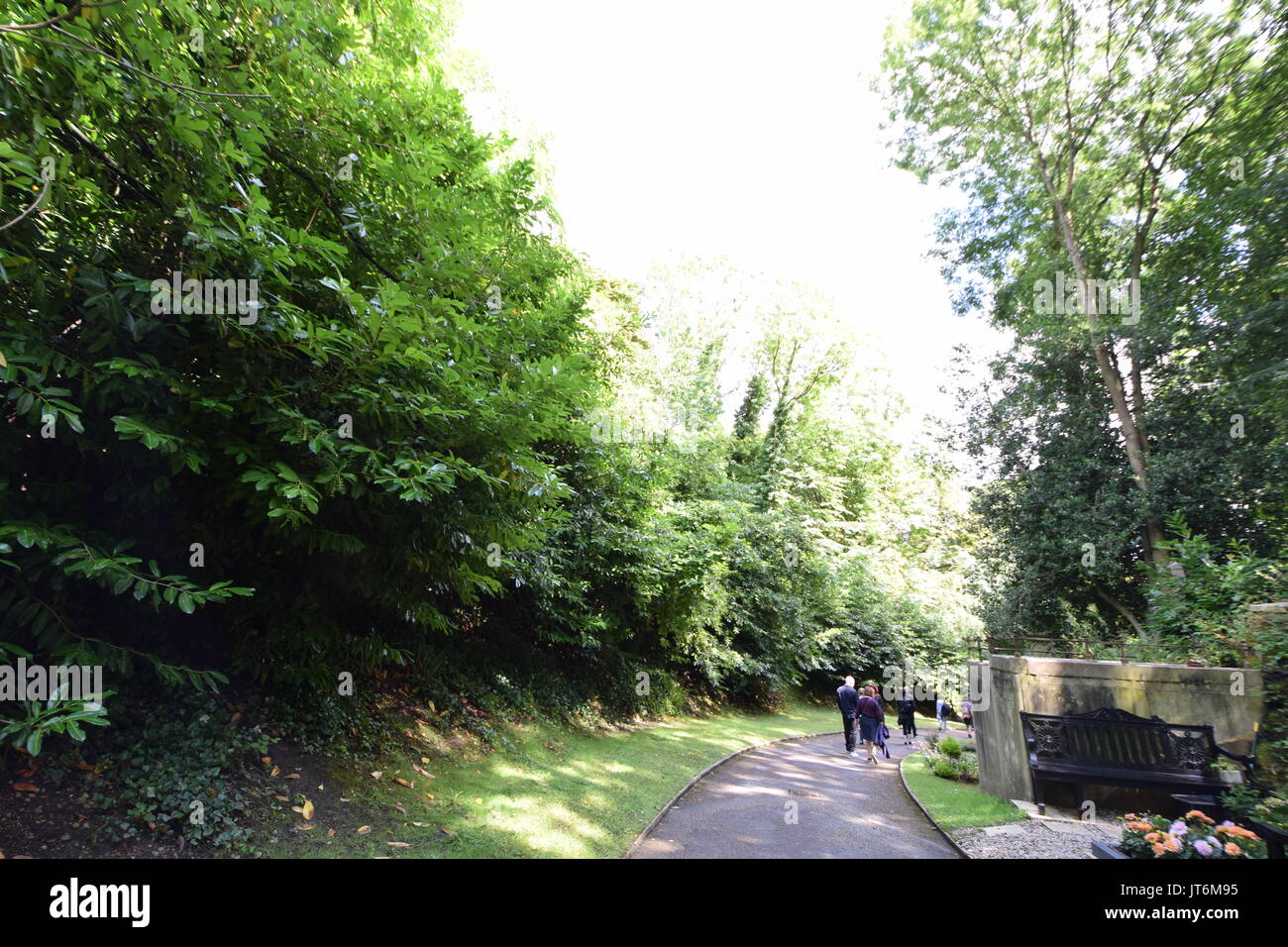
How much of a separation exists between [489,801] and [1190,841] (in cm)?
627

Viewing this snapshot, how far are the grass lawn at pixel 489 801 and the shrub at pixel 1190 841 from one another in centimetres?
441

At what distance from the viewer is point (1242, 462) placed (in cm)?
1321

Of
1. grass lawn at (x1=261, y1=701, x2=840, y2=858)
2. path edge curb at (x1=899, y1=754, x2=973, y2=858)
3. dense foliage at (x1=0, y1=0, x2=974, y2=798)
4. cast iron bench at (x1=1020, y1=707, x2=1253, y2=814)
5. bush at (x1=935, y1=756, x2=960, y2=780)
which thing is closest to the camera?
dense foliage at (x1=0, y1=0, x2=974, y2=798)

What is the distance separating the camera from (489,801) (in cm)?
695

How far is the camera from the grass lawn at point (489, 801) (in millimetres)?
5441

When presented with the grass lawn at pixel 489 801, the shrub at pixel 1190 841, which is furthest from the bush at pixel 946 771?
the shrub at pixel 1190 841

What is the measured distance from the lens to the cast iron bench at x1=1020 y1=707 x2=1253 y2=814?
7379 mm

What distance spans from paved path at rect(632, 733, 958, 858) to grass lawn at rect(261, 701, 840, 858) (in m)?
0.45

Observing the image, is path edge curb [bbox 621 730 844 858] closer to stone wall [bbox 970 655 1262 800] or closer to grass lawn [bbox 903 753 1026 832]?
grass lawn [bbox 903 753 1026 832]

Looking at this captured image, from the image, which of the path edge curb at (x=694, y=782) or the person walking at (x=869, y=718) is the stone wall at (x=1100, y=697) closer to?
the path edge curb at (x=694, y=782)

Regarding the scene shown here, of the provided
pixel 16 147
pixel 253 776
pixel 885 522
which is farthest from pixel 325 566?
pixel 885 522

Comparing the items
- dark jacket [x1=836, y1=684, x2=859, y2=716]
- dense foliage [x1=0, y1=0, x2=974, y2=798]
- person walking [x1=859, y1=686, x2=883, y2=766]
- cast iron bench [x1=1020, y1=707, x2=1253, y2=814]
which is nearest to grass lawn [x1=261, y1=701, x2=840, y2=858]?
dense foliage [x1=0, y1=0, x2=974, y2=798]

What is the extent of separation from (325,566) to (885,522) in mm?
28938
